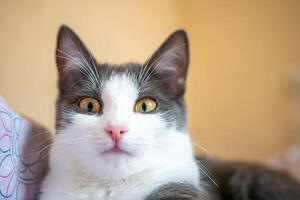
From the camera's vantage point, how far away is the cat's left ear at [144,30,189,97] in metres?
1.00

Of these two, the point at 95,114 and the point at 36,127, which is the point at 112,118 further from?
the point at 36,127

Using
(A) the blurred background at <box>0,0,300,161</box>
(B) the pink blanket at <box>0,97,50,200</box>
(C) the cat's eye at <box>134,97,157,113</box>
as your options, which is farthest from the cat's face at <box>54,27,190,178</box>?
(A) the blurred background at <box>0,0,300,161</box>

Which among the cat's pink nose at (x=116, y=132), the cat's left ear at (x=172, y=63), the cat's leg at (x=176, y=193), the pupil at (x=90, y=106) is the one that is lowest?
the cat's leg at (x=176, y=193)

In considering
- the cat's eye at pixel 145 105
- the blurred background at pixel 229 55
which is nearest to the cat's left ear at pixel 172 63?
the cat's eye at pixel 145 105

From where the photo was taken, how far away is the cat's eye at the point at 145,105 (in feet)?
2.98

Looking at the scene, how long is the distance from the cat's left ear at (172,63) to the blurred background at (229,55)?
26.1 inches

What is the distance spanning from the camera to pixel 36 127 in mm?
1032

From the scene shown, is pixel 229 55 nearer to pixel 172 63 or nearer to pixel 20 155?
pixel 172 63

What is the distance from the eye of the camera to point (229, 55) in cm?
245

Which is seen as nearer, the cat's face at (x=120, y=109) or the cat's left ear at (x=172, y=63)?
the cat's face at (x=120, y=109)

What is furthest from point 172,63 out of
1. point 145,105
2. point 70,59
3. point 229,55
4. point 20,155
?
point 229,55

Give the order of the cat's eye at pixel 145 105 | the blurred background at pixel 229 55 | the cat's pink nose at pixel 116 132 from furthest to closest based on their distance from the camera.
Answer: the blurred background at pixel 229 55, the cat's eye at pixel 145 105, the cat's pink nose at pixel 116 132

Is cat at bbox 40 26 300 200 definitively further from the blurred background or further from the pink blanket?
the blurred background

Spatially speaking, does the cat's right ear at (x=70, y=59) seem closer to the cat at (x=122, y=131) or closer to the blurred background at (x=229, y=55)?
the cat at (x=122, y=131)
